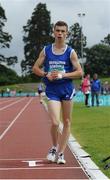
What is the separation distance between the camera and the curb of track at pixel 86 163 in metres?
9.73

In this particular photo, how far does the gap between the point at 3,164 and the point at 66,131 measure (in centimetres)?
121

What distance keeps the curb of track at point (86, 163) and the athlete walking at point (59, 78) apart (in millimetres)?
438

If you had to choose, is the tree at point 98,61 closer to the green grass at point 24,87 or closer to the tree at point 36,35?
the tree at point 36,35

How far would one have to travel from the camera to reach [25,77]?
132000 millimetres

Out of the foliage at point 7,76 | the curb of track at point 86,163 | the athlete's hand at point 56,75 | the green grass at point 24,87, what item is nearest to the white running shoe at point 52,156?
the curb of track at point 86,163

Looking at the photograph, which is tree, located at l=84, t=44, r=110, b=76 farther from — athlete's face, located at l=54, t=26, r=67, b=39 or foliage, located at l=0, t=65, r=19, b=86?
athlete's face, located at l=54, t=26, r=67, b=39

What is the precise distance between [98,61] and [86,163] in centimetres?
12190

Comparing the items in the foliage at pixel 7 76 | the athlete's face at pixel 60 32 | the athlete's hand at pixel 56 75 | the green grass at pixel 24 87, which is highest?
the athlete's face at pixel 60 32

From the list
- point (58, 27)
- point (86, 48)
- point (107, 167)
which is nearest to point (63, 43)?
point (58, 27)

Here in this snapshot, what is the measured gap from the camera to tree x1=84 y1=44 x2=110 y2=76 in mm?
131625

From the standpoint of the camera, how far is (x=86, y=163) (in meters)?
11.1

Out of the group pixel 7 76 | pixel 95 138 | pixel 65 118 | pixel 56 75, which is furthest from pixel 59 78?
pixel 7 76

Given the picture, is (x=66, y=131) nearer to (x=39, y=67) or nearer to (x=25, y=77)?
(x=39, y=67)

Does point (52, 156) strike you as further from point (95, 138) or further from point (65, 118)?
point (95, 138)
